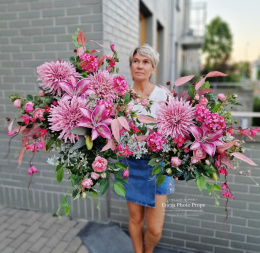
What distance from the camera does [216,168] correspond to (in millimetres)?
1312

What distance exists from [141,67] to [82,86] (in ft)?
2.66

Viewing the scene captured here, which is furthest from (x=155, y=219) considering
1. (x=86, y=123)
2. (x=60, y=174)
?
(x=86, y=123)

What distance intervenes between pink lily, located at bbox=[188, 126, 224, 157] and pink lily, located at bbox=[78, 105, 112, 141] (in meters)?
0.39

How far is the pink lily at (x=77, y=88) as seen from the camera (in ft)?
4.15

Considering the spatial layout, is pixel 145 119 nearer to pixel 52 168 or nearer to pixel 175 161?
Result: pixel 175 161

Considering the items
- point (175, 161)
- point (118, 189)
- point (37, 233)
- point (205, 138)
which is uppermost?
point (205, 138)

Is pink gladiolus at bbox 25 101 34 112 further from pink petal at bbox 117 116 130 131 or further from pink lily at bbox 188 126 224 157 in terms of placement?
pink lily at bbox 188 126 224 157

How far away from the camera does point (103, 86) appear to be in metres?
1.29

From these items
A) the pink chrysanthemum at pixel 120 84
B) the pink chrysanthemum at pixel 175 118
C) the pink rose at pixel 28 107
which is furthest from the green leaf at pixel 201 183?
the pink rose at pixel 28 107

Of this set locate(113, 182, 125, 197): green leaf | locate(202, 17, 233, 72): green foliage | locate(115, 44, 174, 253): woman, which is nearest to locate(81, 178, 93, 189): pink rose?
locate(113, 182, 125, 197): green leaf

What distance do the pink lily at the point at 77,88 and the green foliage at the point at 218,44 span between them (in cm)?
3372

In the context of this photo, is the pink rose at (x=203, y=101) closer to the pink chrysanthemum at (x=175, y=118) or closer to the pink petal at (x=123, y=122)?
the pink chrysanthemum at (x=175, y=118)

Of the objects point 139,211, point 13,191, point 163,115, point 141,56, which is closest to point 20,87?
point 13,191

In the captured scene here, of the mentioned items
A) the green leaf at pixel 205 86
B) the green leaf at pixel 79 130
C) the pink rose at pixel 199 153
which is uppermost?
the green leaf at pixel 205 86
